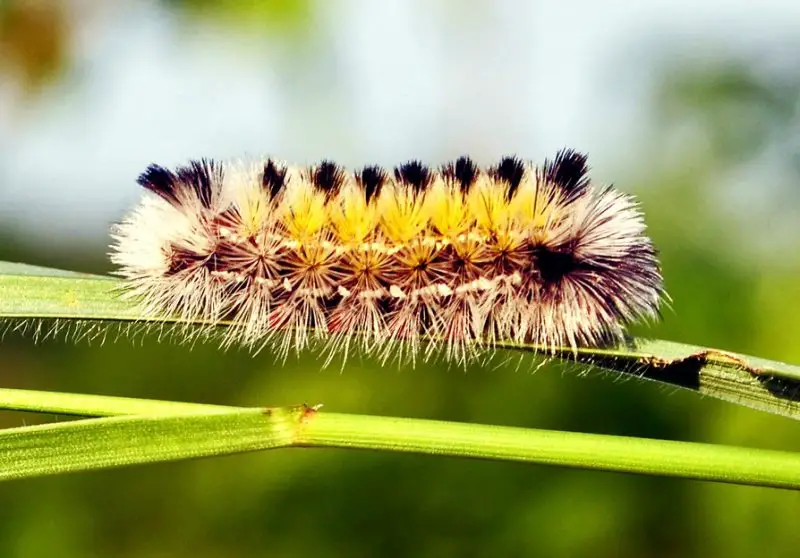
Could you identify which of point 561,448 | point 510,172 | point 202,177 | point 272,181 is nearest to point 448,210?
point 510,172

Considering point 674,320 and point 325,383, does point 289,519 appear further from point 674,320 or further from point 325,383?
point 674,320

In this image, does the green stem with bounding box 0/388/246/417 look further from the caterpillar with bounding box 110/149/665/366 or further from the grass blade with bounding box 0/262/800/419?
the caterpillar with bounding box 110/149/665/366

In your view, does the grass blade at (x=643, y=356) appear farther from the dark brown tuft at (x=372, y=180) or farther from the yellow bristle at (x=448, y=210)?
the dark brown tuft at (x=372, y=180)

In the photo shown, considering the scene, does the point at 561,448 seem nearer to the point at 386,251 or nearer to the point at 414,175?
the point at 386,251

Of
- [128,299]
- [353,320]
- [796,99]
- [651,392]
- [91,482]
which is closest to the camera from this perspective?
[128,299]

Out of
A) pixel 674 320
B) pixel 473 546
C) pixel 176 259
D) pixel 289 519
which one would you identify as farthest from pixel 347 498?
pixel 176 259

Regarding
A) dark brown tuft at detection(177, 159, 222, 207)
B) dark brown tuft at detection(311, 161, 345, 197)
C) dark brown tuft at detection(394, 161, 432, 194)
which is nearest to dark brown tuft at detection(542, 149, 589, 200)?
dark brown tuft at detection(394, 161, 432, 194)

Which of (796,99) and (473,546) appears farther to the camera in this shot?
(473,546)

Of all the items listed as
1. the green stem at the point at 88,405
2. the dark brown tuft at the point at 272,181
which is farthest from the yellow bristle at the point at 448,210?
the green stem at the point at 88,405
